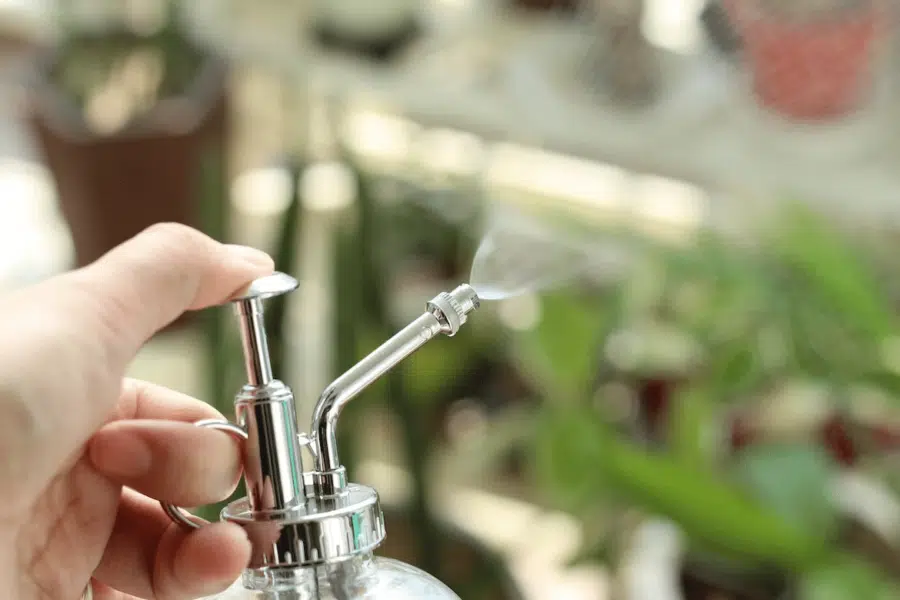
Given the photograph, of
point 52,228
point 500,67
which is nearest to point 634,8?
point 500,67

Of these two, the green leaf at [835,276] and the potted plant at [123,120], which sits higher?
the potted plant at [123,120]

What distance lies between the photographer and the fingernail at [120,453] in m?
0.28

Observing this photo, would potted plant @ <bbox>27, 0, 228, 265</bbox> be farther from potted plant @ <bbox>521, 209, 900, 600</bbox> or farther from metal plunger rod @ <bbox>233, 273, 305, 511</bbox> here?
metal plunger rod @ <bbox>233, 273, 305, 511</bbox>

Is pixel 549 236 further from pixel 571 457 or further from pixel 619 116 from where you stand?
pixel 619 116

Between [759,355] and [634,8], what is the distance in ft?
1.30

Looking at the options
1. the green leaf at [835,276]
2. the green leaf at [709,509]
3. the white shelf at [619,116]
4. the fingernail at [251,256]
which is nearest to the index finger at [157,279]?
the fingernail at [251,256]

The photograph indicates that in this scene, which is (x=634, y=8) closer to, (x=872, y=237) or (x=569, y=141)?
(x=569, y=141)

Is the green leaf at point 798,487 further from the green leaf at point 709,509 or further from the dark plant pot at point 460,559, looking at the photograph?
the dark plant pot at point 460,559

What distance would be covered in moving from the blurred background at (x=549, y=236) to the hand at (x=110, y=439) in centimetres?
8

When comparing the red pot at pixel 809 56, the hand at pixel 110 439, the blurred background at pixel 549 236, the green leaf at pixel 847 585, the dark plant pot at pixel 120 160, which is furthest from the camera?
the dark plant pot at pixel 120 160

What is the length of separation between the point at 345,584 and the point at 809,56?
74 cm

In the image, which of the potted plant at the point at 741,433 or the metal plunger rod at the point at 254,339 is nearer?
the metal plunger rod at the point at 254,339

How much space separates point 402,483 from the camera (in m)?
0.97

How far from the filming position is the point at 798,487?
67 centimetres
